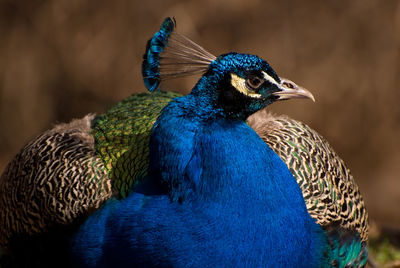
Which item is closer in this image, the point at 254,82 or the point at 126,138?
the point at 254,82

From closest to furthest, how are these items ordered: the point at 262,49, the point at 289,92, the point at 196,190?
1. the point at 196,190
2. the point at 289,92
3. the point at 262,49

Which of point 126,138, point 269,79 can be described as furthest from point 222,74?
point 126,138

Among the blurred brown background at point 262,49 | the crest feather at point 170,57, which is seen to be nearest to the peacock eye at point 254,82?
the crest feather at point 170,57

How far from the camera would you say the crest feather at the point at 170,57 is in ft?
7.59

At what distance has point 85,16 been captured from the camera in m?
5.10

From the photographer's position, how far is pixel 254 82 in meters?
2.22

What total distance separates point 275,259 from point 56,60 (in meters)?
3.73

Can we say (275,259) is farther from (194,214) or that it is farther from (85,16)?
(85,16)

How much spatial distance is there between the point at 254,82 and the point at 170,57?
0.36 m

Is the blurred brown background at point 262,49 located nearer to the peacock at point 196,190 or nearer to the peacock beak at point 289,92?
the peacock at point 196,190

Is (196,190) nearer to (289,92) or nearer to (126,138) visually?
(289,92)

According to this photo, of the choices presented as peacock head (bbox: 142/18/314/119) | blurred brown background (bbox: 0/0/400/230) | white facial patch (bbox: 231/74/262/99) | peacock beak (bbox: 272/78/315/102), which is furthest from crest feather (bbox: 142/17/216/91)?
blurred brown background (bbox: 0/0/400/230)

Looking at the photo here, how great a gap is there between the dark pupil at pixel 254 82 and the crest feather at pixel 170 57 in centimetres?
19

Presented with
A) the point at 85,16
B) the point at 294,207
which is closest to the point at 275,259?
the point at 294,207
